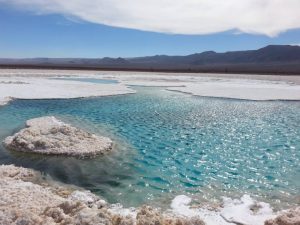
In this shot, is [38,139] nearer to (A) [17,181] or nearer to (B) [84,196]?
(A) [17,181]

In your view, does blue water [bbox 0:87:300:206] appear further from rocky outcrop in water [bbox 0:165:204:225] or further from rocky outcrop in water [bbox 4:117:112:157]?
rocky outcrop in water [bbox 0:165:204:225]

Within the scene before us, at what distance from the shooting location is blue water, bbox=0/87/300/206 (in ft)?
27.5

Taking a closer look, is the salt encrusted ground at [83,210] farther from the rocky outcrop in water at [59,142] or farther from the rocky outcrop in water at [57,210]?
the rocky outcrop in water at [59,142]

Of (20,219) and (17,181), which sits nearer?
(20,219)

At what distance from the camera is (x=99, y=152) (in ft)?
35.2

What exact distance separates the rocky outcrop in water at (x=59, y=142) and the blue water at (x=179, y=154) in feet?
1.03

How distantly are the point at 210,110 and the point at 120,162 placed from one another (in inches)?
402

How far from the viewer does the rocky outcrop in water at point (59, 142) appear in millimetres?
10602

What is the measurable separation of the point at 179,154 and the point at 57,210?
5748 millimetres

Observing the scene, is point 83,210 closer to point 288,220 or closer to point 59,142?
point 288,220

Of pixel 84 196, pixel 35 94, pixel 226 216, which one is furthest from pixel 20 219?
pixel 35 94

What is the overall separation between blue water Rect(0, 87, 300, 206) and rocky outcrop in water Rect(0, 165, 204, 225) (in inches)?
29.4

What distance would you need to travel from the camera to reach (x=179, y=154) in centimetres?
1109

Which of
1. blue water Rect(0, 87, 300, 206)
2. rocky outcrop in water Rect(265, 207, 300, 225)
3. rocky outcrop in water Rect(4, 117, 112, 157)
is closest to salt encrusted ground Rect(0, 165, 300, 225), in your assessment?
rocky outcrop in water Rect(265, 207, 300, 225)
